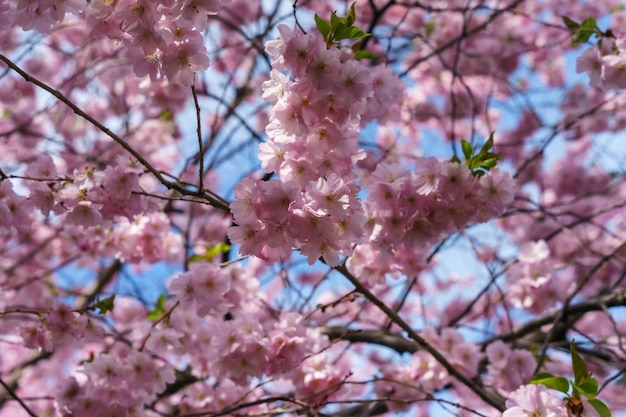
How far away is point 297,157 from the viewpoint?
2061mm

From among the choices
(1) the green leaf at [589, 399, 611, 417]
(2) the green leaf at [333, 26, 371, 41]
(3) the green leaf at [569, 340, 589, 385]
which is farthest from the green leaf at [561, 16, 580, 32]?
(1) the green leaf at [589, 399, 611, 417]

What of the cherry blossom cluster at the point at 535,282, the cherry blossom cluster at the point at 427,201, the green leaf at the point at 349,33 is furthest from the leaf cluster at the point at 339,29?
the cherry blossom cluster at the point at 535,282

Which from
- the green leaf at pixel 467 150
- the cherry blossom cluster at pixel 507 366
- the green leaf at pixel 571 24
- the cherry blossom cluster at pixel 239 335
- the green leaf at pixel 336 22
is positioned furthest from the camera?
the cherry blossom cluster at pixel 507 366

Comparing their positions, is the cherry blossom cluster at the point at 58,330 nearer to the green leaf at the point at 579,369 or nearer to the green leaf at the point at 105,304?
the green leaf at the point at 105,304

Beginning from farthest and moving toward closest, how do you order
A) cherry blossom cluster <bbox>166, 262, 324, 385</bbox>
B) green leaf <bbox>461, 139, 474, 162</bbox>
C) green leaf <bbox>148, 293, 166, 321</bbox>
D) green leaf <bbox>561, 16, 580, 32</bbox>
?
1. green leaf <bbox>148, 293, 166, 321</bbox>
2. green leaf <bbox>561, 16, 580, 32</bbox>
3. cherry blossom cluster <bbox>166, 262, 324, 385</bbox>
4. green leaf <bbox>461, 139, 474, 162</bbox>

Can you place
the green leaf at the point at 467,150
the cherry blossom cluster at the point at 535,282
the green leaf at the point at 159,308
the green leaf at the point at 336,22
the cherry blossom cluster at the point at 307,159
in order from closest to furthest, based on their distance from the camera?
the cherry blossom cluster at the point at 307,159, the green leaf at the point at 336,22, the green leaf at the point at 467,150, the green leaf at the point at 159,308, the cherry blossom cluster at the point at 535,282

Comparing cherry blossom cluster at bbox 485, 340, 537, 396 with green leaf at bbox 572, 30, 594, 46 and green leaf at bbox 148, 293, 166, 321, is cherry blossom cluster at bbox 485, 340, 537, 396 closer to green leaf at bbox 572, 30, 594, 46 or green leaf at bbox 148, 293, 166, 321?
green leaf at bbox 572, 30, 594, 46

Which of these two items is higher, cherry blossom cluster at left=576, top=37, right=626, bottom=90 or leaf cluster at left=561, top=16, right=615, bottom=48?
leaf cluster at left=561, top=16, right=615, bottom=48

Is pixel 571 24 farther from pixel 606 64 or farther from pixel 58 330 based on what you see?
pixel 58 330

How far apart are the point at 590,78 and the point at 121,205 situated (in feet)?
6.69

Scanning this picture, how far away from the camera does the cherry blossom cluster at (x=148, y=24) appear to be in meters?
1.82

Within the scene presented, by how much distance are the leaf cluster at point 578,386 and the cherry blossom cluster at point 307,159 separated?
0.68 m

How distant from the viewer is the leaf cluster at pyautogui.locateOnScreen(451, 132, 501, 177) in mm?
2283

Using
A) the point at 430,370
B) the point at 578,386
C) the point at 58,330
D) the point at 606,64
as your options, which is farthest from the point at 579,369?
the point at 58,330
